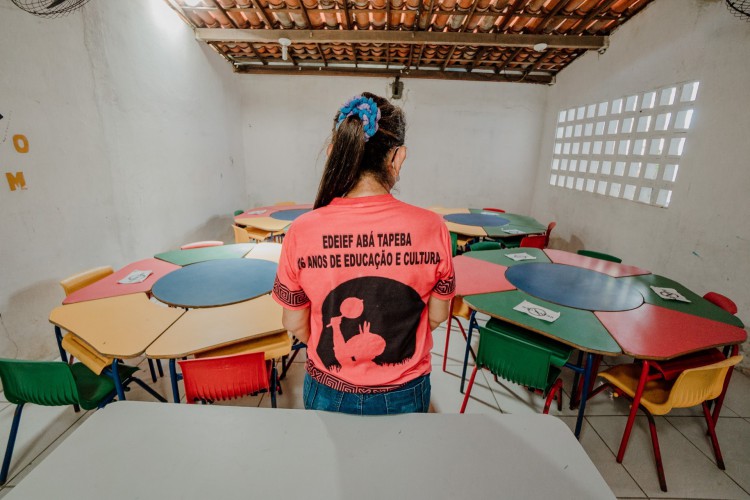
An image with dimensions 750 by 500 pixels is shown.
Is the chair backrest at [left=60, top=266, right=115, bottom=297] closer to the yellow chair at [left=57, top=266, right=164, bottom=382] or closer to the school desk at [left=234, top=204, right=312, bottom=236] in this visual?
the yellow chair at [left=57, top=266, right=164, bottom=382]

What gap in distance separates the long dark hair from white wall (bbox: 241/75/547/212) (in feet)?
18.7

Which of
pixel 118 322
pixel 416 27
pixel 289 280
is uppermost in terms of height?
pixel 416 27

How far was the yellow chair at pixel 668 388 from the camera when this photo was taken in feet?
5.46

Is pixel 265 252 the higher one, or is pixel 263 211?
pixel 263 211

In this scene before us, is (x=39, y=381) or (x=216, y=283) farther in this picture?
(x=216, y=283)

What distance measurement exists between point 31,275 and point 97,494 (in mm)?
2904

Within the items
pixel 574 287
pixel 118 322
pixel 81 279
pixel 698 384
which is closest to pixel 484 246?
pixel 574 287

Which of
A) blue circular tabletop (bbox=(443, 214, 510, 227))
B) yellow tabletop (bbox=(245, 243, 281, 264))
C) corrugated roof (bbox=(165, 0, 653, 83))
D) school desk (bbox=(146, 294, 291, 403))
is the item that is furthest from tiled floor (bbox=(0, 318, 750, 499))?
corrugated roof (bbox=(165, 0, 653, 83))

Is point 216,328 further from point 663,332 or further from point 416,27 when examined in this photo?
point 416,27

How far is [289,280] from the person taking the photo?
1069mm

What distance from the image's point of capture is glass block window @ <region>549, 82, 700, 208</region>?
3.71m

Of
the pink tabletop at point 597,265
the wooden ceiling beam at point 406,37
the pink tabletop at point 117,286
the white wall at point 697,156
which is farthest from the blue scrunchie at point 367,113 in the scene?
the wooden ceiling beam at point 406,37

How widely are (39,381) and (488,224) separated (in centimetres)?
454

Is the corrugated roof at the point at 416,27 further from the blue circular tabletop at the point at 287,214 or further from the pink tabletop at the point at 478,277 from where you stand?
the pink tabletop at the point at 478,277
